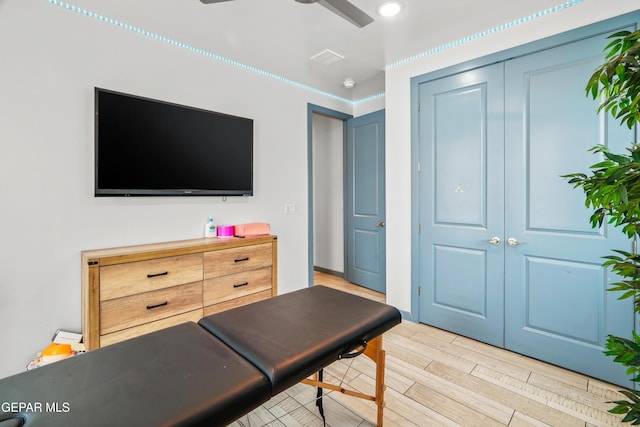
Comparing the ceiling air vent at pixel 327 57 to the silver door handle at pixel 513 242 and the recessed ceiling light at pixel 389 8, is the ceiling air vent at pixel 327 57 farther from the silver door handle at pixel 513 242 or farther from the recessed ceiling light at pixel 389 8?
the silver door handle at pixel 513 242

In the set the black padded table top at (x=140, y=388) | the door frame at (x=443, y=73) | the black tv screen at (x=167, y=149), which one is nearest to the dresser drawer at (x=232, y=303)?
the black tv screen at (x=167, y=149)

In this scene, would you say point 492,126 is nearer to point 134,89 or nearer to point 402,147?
point 402,147

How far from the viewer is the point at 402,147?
3023mm

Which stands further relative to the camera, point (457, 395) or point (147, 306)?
point (147, 306)

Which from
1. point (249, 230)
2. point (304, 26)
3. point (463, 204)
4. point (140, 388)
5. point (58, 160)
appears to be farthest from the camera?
point (249, 230)

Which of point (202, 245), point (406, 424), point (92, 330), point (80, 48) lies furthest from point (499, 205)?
point (80, 48)

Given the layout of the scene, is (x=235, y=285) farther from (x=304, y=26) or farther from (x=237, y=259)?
(x=304, y=26)

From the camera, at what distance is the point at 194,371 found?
36.4 inches

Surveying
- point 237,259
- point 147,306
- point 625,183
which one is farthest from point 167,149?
point 625,183

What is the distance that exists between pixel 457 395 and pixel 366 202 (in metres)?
2.48

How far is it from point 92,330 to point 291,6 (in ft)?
8.42

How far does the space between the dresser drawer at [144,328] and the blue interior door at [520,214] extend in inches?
85.8

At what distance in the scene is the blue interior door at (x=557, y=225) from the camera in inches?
79.0

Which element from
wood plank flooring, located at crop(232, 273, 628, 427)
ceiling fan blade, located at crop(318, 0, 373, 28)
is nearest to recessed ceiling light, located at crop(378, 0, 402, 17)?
ceiling fan blade, located at crop(318, 0, 373, 28)
